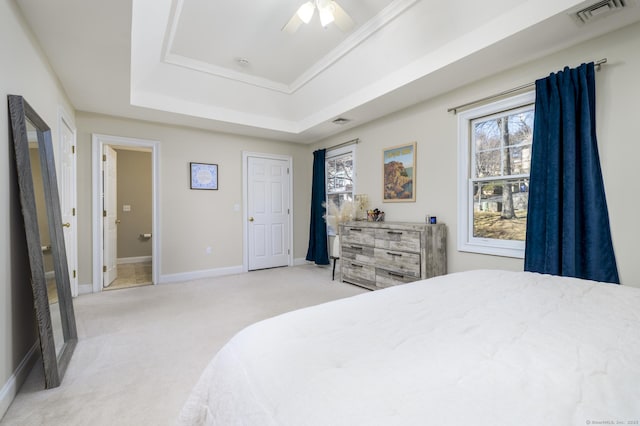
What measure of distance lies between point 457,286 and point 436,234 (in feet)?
6.42

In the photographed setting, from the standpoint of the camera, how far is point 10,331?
173 centimetres

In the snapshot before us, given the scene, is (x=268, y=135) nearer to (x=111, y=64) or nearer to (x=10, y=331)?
(x=111, y=64)

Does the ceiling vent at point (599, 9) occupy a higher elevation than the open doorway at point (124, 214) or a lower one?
higher

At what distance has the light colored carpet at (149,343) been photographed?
164cm

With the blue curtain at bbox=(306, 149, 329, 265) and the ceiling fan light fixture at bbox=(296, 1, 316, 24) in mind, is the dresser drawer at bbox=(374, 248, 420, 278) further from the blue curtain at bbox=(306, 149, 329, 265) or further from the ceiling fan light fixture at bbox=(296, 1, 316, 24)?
the ceiling fan light fixture at bbox=(296, 1, 316, 24)

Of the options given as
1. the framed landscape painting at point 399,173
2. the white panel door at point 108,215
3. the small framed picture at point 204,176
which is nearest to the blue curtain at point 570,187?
the framed landscape painting at point 399,173

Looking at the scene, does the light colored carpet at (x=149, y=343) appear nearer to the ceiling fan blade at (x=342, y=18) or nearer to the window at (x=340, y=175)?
the window at (x=340, y=175)

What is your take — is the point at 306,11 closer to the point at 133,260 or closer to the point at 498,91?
the point at 498,91

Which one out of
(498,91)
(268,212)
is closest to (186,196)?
(268,212)

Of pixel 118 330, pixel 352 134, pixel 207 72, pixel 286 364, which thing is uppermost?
pixel 207 72

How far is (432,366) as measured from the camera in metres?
0.72

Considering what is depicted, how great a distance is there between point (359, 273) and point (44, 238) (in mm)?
3209

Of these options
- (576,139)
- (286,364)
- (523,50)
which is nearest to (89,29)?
(286,364)

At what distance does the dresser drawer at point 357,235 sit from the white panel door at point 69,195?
10.7ft
